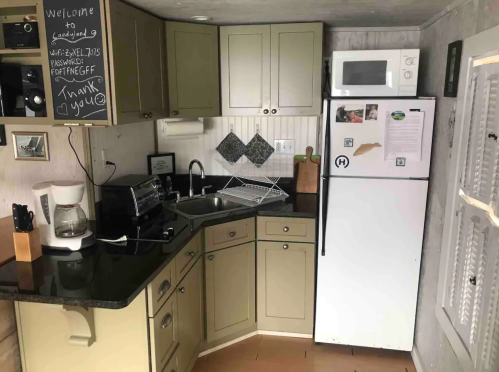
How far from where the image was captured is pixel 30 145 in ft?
7.59

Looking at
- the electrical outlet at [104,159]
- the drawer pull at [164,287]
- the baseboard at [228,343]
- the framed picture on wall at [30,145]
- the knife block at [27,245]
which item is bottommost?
the baseboard at [228,343]

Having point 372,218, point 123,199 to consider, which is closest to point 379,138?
point 372,218

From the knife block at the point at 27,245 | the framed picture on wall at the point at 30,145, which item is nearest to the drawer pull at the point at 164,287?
the knife block at the point at 27,245

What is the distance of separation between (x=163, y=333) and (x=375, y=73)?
1.85m

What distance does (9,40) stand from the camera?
6.59 feet

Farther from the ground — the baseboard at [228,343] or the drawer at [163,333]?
the drawer at [163,333]

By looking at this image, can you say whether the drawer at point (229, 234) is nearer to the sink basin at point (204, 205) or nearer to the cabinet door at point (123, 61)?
the sink basin at point (204, 205)

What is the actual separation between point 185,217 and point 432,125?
153 centimetres

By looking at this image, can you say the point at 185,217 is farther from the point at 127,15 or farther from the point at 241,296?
the point at 127,15

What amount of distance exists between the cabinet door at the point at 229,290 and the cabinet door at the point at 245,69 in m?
0.95

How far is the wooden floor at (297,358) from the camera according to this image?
Answer: 2.60 meters

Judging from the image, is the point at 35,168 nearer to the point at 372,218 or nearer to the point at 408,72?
the point at 372,218

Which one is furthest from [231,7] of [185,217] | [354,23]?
[185,217]

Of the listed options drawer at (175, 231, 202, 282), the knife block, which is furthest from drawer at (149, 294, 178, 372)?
the knife block
